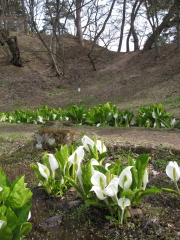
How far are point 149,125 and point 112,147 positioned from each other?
2347 millimetres

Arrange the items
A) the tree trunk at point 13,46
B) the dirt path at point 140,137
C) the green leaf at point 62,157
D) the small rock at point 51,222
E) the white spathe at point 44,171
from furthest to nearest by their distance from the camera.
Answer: the tree trunk at point 13,46 < the dirt path at point 140,137 < the green leaf at point 62,157 < the white spathe at point 44,171 < the small rock at point 51,222

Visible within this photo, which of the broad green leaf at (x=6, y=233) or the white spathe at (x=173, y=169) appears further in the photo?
the white spathe at (x=173, y=169)

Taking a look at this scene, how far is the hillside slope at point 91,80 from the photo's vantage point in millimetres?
14570

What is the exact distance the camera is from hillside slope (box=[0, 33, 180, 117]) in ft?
47.8

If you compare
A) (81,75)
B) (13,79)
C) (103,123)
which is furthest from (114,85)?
(103,123)

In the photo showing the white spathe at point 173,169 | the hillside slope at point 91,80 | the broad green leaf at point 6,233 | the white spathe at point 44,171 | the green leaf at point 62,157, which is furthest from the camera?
the hillside slope at point 91,80

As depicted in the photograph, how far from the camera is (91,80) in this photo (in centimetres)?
1988

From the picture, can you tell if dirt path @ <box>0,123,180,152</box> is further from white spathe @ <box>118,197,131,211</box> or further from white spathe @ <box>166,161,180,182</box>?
white spathe @ <box>118,197,131,211</box>

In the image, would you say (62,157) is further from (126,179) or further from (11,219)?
(11,219)

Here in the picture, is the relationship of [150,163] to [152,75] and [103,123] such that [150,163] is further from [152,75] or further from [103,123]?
[152,75]

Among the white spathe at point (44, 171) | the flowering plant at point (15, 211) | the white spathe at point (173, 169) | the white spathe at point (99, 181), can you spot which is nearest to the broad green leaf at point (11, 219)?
the flowering plant at point (15, 211)

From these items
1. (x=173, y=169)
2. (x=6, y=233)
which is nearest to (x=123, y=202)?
(x=173, y=169)

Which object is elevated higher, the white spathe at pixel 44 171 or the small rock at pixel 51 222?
the white spathe at pixel 44 171

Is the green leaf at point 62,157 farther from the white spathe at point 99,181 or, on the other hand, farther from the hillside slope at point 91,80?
the hillside slope at point 91,80
